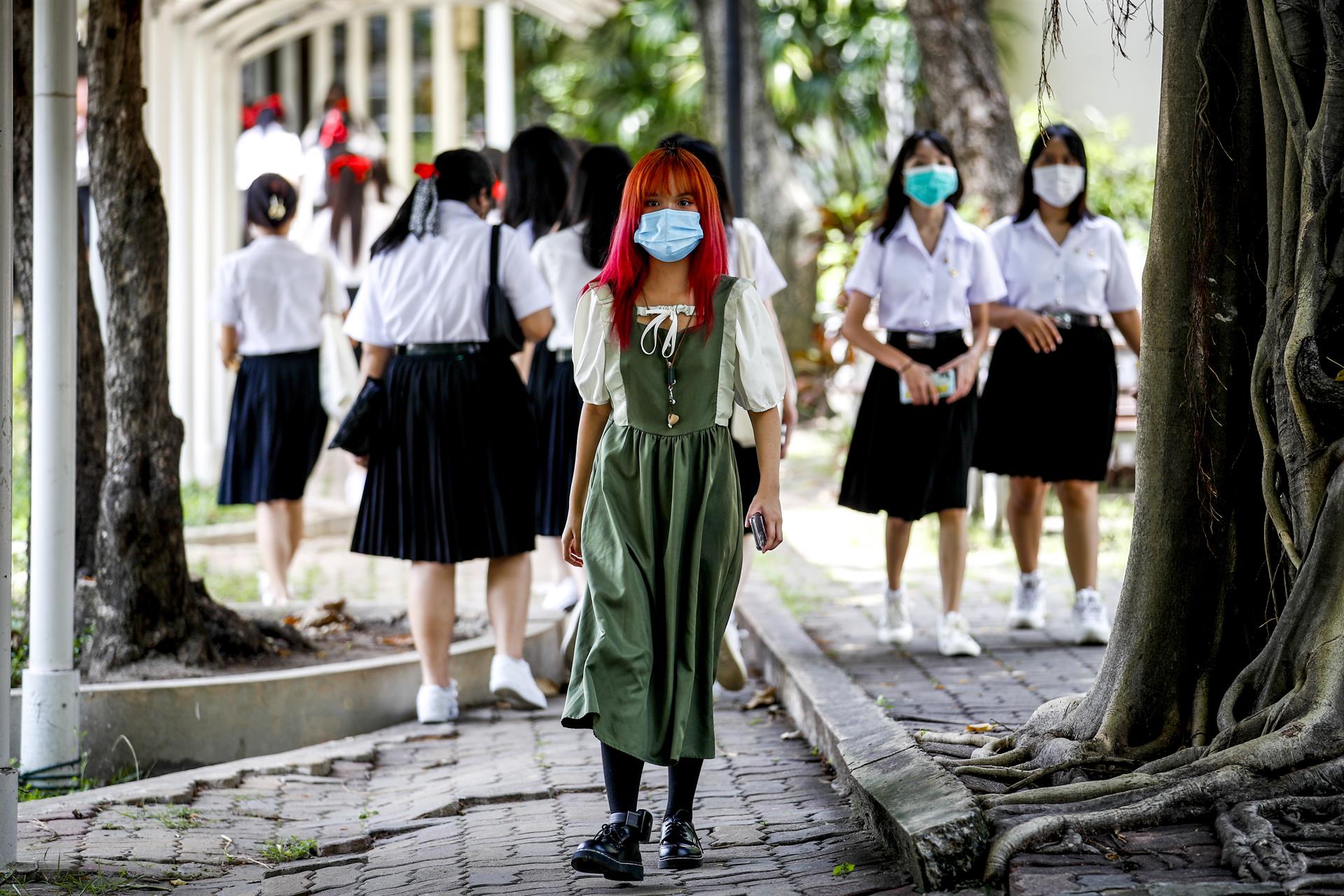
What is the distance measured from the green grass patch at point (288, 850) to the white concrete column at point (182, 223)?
8340 mm

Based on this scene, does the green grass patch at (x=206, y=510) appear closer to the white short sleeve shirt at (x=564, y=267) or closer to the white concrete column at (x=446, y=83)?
the white concrete column at (x=446, y=83)

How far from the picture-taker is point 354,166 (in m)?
10.8

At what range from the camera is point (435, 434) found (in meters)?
6.77

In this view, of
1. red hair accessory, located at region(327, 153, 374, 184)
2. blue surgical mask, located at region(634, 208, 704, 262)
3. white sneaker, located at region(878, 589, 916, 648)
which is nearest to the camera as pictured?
blue surgical mask, located at region(634, 208, 704, 262)

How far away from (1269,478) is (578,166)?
3.62 metres

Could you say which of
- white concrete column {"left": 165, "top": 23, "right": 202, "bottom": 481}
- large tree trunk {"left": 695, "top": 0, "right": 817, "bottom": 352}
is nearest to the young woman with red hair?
white concrete column {"left": 165, "top": 23, "right": 202, "bottom": 481}

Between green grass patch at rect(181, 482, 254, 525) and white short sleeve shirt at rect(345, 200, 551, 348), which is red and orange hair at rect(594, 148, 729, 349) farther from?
green grass patch at rect(181, 482, 254, 525)

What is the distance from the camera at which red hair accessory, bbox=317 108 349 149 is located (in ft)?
40.9

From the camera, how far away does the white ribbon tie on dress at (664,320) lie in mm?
4531

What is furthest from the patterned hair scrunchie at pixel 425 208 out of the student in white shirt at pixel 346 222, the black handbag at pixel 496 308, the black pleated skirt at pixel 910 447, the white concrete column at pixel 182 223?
the white concrete column at pixel 182 223

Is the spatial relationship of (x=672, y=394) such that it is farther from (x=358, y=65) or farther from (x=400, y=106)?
(x=358, y=65)

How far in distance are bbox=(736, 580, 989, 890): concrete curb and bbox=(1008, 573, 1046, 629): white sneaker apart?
991mm

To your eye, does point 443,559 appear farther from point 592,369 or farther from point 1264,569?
point 1264,569

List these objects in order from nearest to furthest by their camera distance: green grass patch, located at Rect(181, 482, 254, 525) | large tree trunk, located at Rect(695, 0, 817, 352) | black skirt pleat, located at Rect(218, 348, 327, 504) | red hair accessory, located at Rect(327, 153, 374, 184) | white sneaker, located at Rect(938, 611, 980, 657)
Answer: white sneaker, located at Rect(938, 611, 980, 657) < black skirt pleat, located at Rect(218, 348, 327, 504) < red hair accessory, located at Rect(327, 153, 374, 184) < green grass patch, located at Rect(181, 482, 254, 525) < large tree trunk, located at Rect(695, 0, 817, 352)
